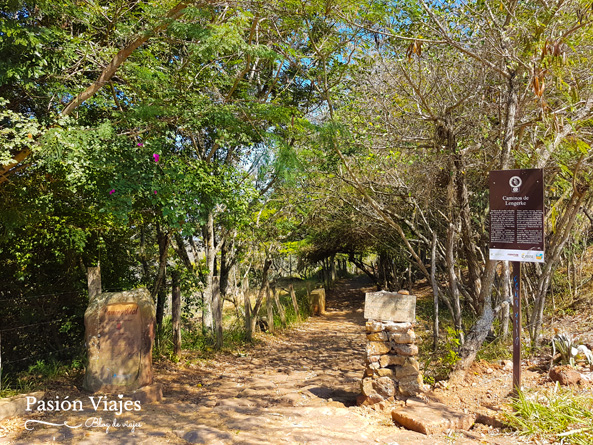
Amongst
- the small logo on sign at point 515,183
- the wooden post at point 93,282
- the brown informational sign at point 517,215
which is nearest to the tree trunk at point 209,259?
the wooden post at point 93,282

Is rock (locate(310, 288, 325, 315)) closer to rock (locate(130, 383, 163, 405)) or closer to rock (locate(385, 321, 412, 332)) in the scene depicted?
rock (locate(130, 383, 163, 405))

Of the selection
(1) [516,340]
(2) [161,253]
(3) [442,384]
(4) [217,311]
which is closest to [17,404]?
(2) [161,253]

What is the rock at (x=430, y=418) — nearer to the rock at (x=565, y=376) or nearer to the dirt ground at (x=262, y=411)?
the dirt ground at (x=262, y=411)

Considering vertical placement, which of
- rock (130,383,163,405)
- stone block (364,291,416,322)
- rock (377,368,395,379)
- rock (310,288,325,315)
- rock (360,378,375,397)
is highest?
stone block (364,291,416,322)

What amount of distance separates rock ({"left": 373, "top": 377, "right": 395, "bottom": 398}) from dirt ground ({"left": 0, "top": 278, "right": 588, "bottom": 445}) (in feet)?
0.78

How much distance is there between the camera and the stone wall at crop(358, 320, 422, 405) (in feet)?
17.4

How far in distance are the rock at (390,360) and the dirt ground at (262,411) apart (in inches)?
20.4

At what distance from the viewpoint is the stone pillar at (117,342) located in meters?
5.47

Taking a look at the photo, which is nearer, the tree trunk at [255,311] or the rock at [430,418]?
the rock at [430,418]

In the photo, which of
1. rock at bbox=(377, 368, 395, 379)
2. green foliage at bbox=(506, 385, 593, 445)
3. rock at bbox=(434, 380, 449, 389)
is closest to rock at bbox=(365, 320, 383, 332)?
rock at bbox=(377, 368, 395, 379)

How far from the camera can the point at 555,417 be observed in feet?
13.8

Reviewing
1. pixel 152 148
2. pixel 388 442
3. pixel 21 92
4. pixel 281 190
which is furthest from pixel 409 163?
pixel 21 92

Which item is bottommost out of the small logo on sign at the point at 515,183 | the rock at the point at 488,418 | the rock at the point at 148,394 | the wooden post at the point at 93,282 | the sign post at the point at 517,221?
the rock at the point at 148,394

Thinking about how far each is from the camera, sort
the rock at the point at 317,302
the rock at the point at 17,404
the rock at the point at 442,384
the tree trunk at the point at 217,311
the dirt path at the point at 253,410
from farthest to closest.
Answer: the rock at the point at 317,302 → the tree trunk at the point at 217,311 → the rock at the point at 442,384 → the rock at the point at 17,404 → the dirt path at the point at 253,410
